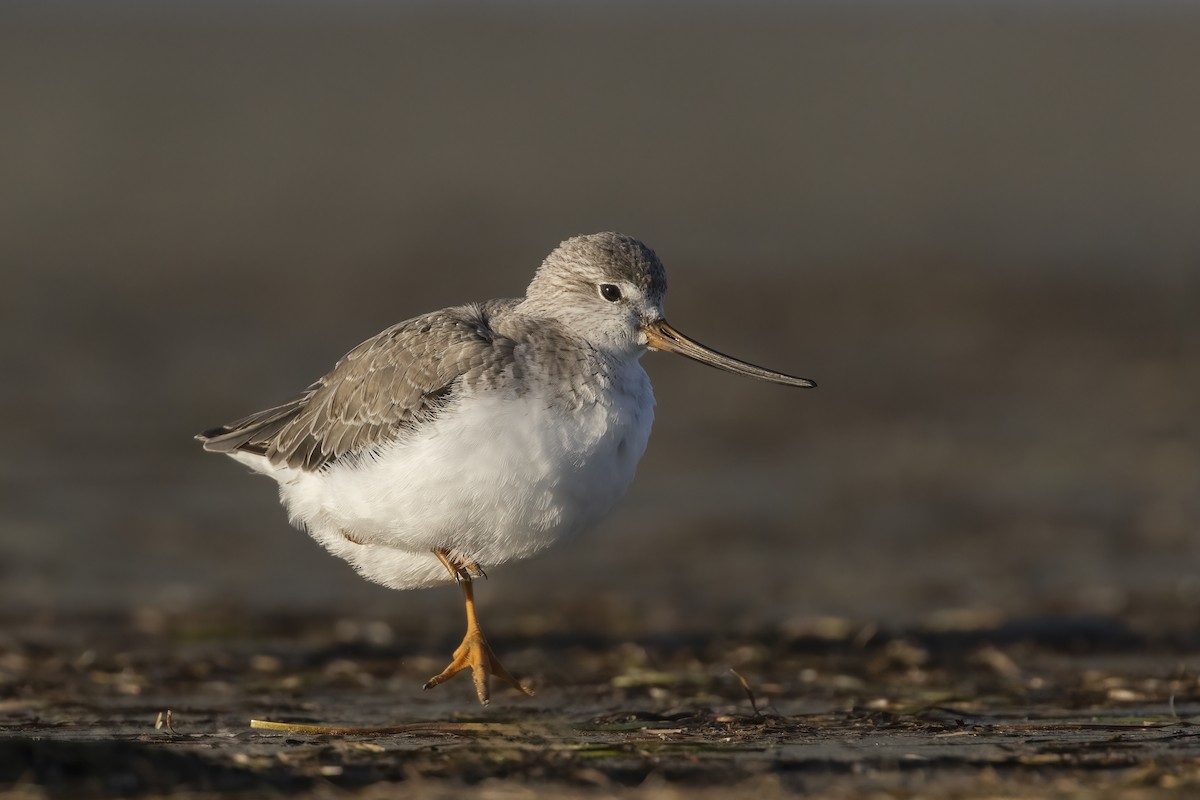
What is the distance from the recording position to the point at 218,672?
365 inches

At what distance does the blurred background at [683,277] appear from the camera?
12.6 metres

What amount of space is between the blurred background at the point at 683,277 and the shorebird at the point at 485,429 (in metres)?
2.55

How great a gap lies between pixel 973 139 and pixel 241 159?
1278 centimetres

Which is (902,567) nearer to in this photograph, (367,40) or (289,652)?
(289,652)

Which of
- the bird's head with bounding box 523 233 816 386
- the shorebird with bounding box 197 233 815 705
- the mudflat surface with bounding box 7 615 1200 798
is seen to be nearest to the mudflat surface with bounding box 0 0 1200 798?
the mudflat surface with bounding box 7 615 1200 798

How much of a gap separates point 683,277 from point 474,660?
48.8 feet

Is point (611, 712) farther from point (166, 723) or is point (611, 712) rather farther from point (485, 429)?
point (166, 723)

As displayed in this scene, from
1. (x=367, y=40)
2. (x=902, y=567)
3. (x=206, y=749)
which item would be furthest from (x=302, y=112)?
(x=206, y=749)

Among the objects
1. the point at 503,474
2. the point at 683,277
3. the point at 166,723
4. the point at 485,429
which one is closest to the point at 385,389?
the point at 485,429

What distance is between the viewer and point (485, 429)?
24.7ft

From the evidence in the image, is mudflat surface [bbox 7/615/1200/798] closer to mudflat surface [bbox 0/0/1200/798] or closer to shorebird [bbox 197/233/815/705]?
mudflat surface [bbox 0/0/1200/798]

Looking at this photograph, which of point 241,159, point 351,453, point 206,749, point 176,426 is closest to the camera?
point 206,749

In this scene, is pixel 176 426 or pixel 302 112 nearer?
pixel 176 426

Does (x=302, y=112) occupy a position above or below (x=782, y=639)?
above
